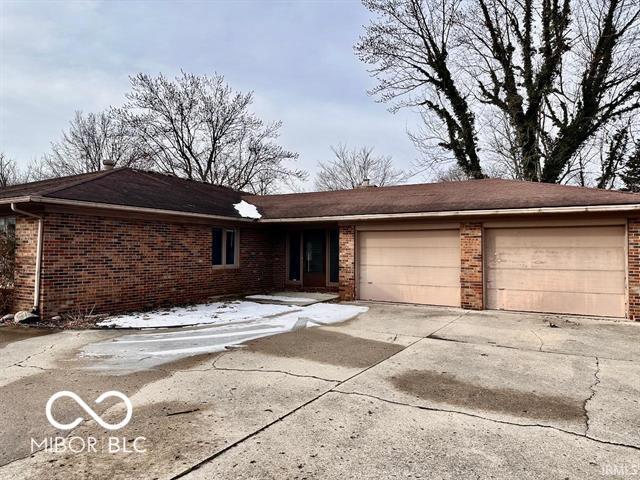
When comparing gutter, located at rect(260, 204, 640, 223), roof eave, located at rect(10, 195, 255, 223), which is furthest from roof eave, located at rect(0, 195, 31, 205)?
gutter, located at rect(260, 204, 640, 223)

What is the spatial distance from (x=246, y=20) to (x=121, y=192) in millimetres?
6240

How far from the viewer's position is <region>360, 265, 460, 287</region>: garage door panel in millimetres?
10180

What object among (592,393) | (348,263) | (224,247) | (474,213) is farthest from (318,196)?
(592,393)

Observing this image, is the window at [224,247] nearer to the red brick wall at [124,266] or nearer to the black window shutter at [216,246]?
the black window shutter at [216,246]

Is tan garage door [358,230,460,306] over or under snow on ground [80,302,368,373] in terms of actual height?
over

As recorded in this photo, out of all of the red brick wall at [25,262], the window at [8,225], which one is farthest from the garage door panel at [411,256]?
the window at [8,225]

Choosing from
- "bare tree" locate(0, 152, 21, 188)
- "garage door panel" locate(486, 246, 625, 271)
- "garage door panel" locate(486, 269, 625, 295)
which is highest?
"bare tree" locate(0, 152, 21, 188)

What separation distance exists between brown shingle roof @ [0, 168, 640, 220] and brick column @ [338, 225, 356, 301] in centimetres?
69

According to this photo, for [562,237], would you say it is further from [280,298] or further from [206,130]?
[206,130]

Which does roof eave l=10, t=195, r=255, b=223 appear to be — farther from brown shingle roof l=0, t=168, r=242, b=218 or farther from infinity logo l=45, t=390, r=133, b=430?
infinity logo l=45, t=390, r=133, b=430

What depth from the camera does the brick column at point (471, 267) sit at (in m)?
9.62

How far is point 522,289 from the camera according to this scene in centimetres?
938

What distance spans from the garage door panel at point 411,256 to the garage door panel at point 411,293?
64 cm

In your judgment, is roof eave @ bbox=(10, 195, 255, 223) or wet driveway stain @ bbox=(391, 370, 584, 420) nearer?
wet driveway stain @ bbox=(391, 370, 584, 420)
